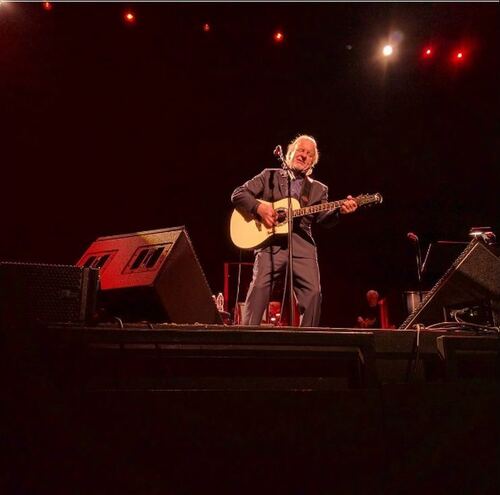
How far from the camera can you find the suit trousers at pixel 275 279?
3426 millimetres

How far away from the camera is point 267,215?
3.65m

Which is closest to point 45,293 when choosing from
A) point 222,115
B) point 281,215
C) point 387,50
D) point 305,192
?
point 281,215

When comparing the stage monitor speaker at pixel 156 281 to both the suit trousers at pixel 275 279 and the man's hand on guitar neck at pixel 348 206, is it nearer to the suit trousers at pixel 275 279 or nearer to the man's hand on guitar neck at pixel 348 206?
the suit trousers at pixel 275 279

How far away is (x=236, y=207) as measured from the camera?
157 inches

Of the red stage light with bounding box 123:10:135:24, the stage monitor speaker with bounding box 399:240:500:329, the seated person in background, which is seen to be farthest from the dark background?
the stage monitor speaker with bounding box 399:240:500:329

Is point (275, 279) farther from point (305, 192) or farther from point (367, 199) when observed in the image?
point (367, 199)

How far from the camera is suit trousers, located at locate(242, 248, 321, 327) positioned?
3.43 metres

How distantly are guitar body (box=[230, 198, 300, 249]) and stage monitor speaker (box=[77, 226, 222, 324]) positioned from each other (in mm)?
1428

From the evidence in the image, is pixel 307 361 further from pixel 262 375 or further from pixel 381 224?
pixel 381 224

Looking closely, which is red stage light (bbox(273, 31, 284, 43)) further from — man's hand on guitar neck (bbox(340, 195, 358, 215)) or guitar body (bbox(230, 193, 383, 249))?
man's hand on guitar neck (bbox(340, 195, 358, 215))

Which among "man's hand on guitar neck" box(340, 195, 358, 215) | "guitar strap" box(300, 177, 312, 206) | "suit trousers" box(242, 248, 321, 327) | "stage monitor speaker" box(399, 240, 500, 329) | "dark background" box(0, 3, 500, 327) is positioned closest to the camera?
"stage monitor speaker" box(399, 240, 500, 329)

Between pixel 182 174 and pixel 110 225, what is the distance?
1625mm

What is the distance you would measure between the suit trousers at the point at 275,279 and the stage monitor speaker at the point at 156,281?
112 cm

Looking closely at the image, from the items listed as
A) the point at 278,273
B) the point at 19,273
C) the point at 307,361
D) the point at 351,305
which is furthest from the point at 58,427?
the point at 351,305
